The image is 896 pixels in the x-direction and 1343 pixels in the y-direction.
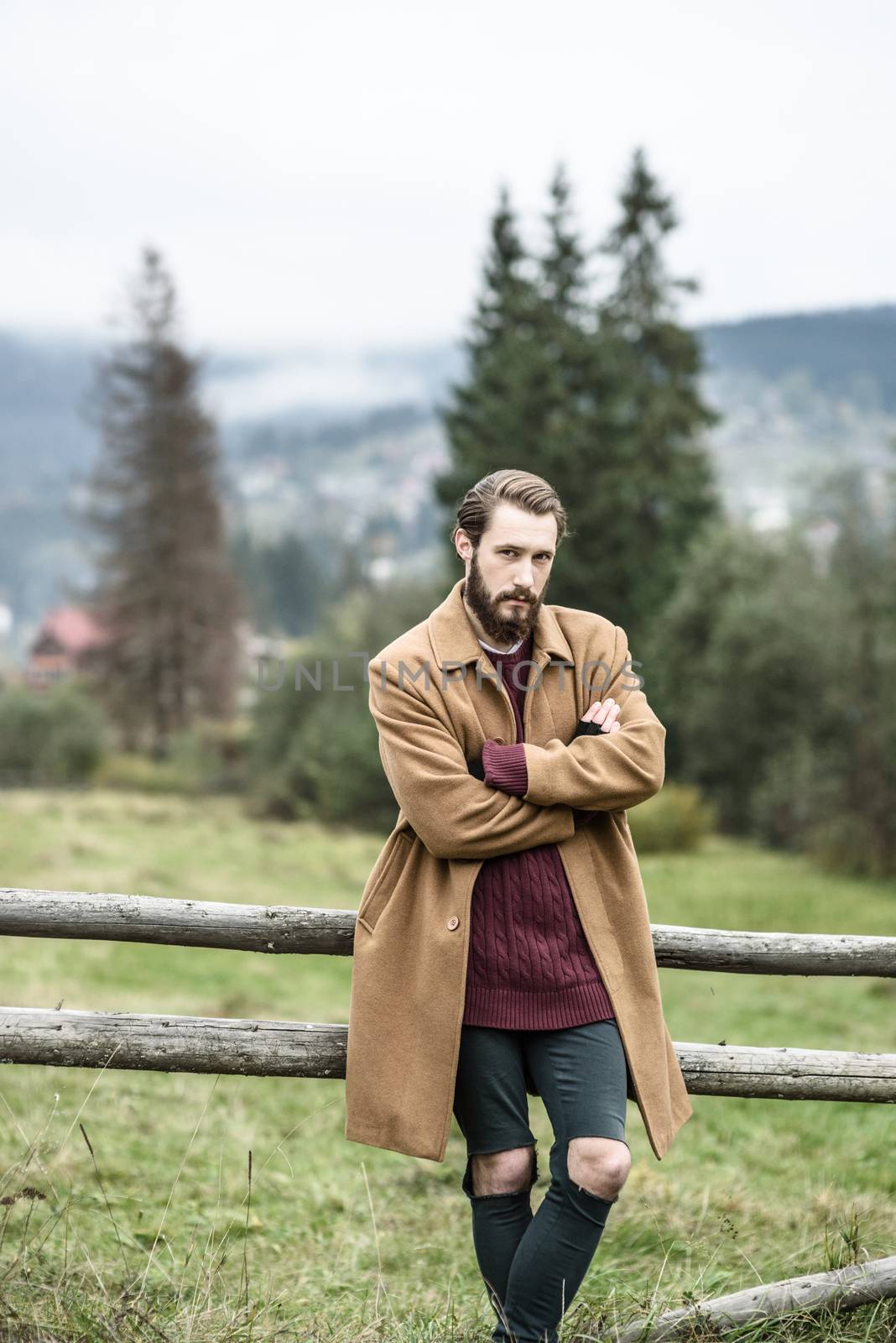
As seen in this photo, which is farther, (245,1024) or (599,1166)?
(245,1024)

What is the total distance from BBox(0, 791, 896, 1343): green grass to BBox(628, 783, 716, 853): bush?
523 inches

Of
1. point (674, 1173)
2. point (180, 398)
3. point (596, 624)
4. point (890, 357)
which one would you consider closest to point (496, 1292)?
point (596, 624)

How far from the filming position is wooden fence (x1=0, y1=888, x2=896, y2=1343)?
11.6 ft

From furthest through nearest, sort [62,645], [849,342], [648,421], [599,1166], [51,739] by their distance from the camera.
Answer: [849,342] → [62,645] → [51,739] → [648,421] → [599,1166]

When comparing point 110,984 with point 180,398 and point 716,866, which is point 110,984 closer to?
point 716,866

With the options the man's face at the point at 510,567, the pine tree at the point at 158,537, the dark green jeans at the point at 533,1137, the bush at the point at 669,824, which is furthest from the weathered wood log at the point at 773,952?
the pine tree at the point at 158,537

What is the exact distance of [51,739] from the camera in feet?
133

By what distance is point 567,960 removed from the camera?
2982 mm

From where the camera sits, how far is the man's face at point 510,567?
122 inches

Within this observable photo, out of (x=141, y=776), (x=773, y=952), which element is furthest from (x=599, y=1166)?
(x=141, y=776)

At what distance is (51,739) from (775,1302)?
40.1 metres

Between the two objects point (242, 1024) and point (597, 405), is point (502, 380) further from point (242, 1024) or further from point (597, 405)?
point (242, 1024)

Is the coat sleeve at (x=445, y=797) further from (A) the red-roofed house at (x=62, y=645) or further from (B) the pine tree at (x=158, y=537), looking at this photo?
(A) the red-roofed house at (x=62, y=645)

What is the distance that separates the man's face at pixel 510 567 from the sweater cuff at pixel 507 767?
325mm
